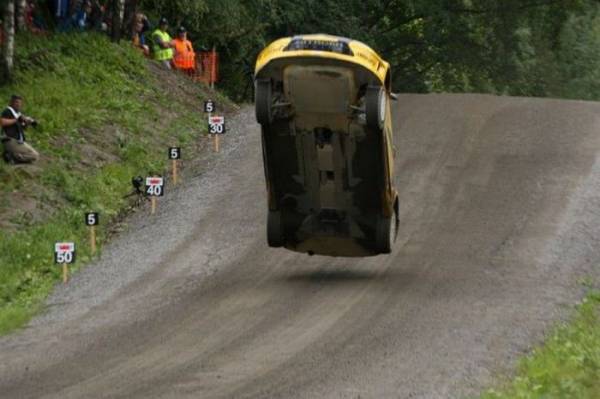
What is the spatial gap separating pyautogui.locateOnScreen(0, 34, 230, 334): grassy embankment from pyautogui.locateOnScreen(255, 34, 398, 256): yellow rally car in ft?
13.3

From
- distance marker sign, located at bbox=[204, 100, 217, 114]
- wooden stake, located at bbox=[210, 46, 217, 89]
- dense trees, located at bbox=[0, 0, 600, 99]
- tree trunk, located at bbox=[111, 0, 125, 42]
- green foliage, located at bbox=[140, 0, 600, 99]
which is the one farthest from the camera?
green foliage, located at bbox=[140, 0, 600, 99]

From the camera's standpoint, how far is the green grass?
1282 centimetres

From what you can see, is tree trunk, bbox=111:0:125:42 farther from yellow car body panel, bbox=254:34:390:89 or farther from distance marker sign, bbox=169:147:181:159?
yellow car body panel, bbox=254:34:390:89

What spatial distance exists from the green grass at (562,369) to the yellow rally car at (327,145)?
3.66m

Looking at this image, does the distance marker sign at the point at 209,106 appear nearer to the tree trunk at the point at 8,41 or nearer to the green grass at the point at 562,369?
the tree trunk at the point at 8,41

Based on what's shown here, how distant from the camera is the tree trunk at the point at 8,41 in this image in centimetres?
2581

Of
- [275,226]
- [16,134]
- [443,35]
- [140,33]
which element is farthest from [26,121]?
[443,35]

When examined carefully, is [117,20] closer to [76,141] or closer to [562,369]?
[76,141]

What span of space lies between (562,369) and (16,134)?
13.1 meters

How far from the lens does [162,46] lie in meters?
33.3

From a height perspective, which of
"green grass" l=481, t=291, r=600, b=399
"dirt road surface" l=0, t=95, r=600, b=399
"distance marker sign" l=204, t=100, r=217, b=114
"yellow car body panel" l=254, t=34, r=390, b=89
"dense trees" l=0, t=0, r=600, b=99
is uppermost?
"dense trees" l=0, t=0, r=600, b=99

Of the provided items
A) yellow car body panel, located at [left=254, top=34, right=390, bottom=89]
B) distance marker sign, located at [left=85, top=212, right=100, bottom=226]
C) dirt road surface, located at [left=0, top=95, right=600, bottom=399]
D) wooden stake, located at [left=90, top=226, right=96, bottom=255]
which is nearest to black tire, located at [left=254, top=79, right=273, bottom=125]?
yellow car body panel, located at [left=254, top=34, right=390, bottom=89]

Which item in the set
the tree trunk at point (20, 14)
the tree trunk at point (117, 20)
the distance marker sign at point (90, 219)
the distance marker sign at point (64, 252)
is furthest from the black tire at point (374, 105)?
the tree trunk at point (117, 20)

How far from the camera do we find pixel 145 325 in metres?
17.1
